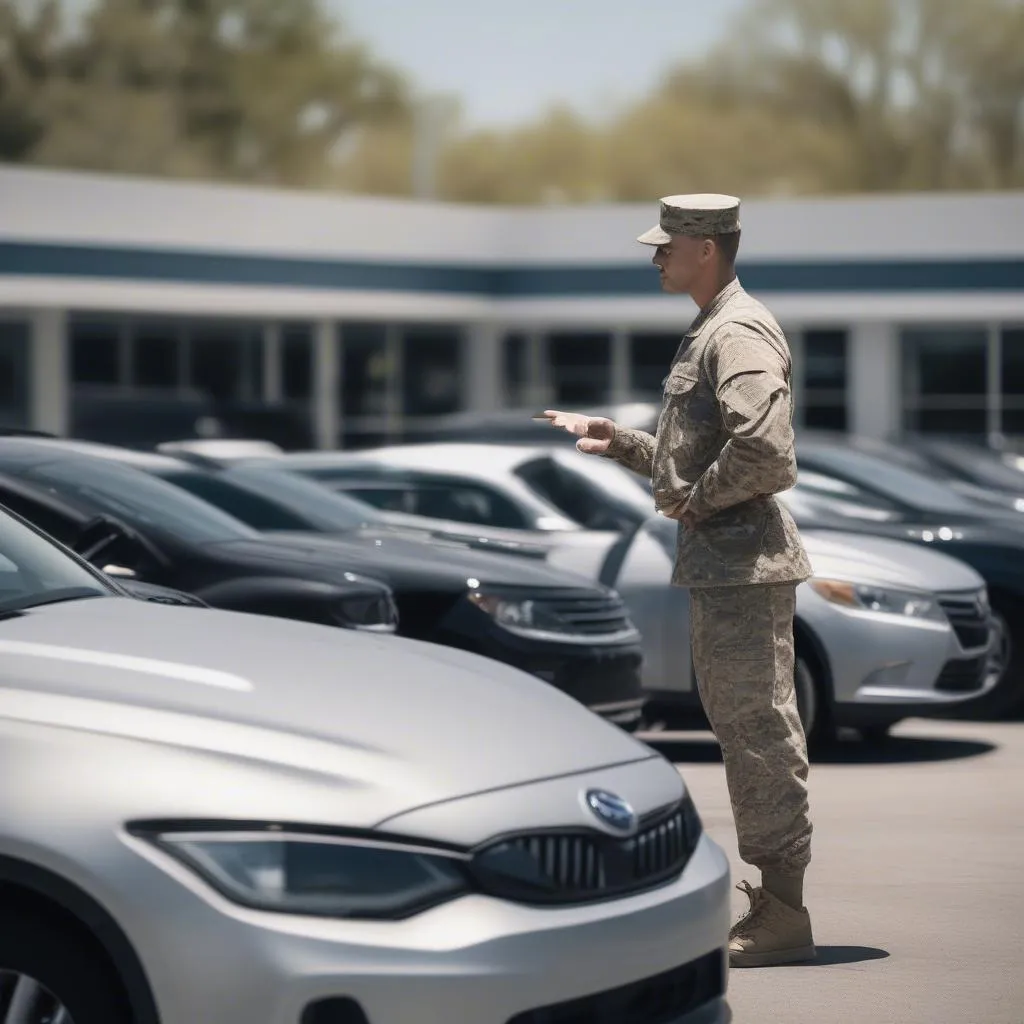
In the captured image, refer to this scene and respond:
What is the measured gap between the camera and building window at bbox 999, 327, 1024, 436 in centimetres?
3108

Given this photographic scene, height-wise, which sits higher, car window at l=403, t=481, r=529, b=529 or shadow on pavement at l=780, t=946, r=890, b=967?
car window at l=403, t=481, r=529, b=529

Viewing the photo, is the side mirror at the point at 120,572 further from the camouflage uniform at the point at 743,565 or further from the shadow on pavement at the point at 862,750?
the camouflage uniform at the point at 743,565

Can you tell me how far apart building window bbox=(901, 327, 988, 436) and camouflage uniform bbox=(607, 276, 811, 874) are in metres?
25.9

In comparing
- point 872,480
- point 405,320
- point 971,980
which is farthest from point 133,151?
point 971,980

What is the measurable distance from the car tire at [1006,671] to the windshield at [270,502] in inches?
145

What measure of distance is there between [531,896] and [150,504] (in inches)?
219

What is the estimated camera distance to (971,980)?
20.0ft

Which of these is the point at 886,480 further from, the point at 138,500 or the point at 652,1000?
the point at 652,1000

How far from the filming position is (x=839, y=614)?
10547 millimetres

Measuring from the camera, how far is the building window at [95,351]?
3078cm

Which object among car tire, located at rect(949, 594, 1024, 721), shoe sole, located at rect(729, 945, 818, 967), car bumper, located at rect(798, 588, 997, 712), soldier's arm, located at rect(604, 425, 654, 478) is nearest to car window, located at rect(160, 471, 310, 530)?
car bumper, located at rect(798, 588, 997, 712)

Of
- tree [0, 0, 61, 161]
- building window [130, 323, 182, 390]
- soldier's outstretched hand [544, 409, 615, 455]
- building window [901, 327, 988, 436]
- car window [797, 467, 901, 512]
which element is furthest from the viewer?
tree [0, 0, 61, 161]

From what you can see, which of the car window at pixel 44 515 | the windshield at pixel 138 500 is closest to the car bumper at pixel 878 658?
the windshield at pixel 138 500

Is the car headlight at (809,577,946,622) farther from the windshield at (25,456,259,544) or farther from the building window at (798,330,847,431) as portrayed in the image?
the building window at (798,330,847,431)
